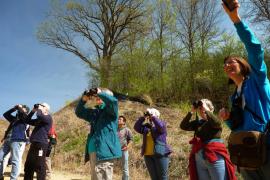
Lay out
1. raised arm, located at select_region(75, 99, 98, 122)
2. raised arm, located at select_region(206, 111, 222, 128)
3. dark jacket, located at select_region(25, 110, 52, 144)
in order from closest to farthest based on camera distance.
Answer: raised arm, located at select_region(206, 111, 222, 128) → raised arm, located at select_region(75, 99, 98, 122) → dark jacket, located at select_region(25, 110, 52, 144)

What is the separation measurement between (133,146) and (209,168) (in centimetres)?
774

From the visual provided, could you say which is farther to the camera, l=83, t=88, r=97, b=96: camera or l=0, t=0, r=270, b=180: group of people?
l=83, t=88, r=97, b=96: camera

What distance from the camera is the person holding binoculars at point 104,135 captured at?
5.26 meters

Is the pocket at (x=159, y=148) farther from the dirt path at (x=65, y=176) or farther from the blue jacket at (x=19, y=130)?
the dirt path at (x=65, y=176)

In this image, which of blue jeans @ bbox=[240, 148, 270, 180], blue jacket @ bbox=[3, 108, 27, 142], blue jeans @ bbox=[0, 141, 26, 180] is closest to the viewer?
blue jeans @ bbox=[240, 148, 270, 180]

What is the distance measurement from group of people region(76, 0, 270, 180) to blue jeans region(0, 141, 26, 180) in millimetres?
2523

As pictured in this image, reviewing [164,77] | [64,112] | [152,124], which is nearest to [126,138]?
[152,124]

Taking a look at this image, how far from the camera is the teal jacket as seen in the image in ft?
17.4

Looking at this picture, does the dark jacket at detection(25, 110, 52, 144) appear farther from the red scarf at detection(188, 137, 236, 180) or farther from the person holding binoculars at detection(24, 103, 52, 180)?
the red scarf at detection(188, 137, 236, 180)

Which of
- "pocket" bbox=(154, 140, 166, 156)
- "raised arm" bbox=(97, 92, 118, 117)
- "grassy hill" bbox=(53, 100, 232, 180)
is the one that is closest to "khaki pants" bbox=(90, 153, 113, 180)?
"raised arm" bbox=(97, 92, 118, 117)

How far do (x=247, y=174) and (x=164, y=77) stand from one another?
19109 millimetres

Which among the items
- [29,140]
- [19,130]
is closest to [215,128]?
[29,140]

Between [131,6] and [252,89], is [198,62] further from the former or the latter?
[252,89]

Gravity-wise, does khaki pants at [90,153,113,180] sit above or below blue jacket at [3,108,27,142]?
below
